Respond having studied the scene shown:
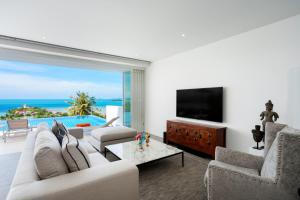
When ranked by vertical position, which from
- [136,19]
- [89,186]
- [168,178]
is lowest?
[168,178]

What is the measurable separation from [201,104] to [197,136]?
2.56ft

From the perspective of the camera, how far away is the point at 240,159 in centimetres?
185

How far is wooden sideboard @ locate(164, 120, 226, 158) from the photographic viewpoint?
310 cm

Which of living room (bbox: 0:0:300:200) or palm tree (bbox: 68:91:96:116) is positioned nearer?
living room (bbox: 0:0:300:200)

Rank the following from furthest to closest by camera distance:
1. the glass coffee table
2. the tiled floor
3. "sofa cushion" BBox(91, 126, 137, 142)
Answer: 1. the tiled floor
2. "sofa cushion" BBox(91, 126, 137, 142)
3. the glass coffee table

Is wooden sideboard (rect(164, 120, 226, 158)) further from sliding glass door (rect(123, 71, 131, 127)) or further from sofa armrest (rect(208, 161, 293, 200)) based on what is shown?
sliding glass door (rect(123, 71, 131, 127))

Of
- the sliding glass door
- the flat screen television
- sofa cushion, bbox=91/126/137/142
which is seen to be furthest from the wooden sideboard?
the sliding glass door

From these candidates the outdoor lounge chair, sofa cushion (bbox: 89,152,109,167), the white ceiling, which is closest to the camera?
sofa cushion (bbox: 89,152,109,167)

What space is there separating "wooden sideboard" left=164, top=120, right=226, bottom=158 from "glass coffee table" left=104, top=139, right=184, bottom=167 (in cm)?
78

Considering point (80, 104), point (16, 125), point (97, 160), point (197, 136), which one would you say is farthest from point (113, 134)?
point (80, 104)

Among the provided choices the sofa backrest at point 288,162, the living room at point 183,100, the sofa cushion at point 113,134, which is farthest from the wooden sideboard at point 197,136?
the sofa backrest at point 288,162

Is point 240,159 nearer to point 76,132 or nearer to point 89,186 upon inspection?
point 89,186

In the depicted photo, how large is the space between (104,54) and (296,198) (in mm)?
4623

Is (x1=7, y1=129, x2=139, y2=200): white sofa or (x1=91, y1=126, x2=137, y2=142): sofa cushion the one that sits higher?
(x1=7, y1=129, x2=139, y2=200): white sofa
